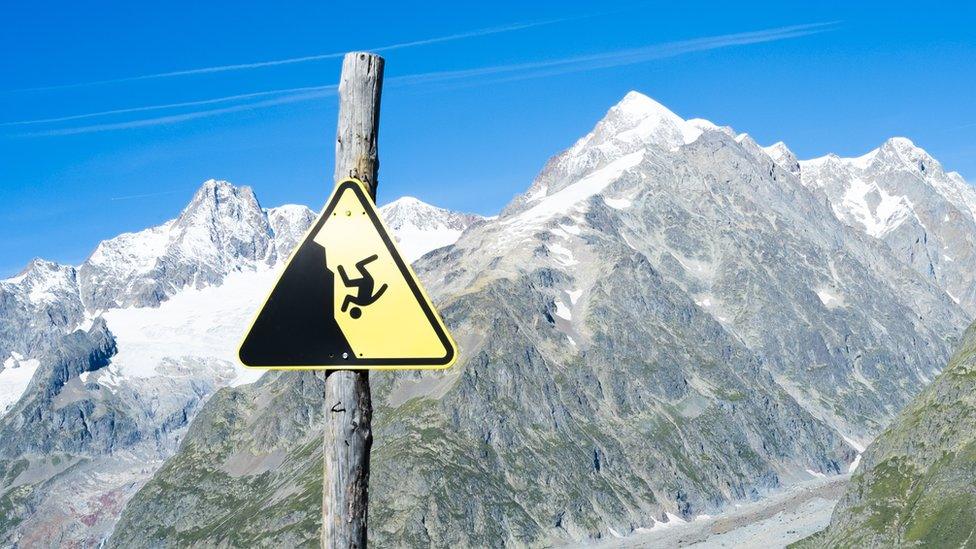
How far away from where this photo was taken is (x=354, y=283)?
1008 centimetres

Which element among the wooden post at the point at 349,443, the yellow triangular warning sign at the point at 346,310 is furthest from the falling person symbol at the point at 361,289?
the wooden post at the point at 349,443

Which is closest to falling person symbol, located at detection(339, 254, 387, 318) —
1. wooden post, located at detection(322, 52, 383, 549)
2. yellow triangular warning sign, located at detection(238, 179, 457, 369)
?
yellow triangular warning sign, located at detection(238, 179, 457, 369)

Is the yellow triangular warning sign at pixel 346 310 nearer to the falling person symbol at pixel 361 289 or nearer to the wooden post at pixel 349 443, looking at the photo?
the falling person symbol at pixel 361 289

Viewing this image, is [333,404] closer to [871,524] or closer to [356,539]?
[356,539]

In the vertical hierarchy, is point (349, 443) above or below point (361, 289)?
below

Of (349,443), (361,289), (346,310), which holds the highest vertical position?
(361,289)

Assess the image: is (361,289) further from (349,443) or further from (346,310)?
(349,443)

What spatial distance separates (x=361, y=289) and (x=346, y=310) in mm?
254

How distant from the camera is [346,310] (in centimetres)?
→ 1003

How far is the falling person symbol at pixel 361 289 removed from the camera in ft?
32.9

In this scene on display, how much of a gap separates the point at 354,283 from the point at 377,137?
1.64 meters

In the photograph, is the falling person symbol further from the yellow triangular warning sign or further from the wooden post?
the wooden post

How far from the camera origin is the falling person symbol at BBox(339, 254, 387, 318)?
10031mm

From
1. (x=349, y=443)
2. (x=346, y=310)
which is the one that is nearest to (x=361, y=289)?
(x=346, y=310)
